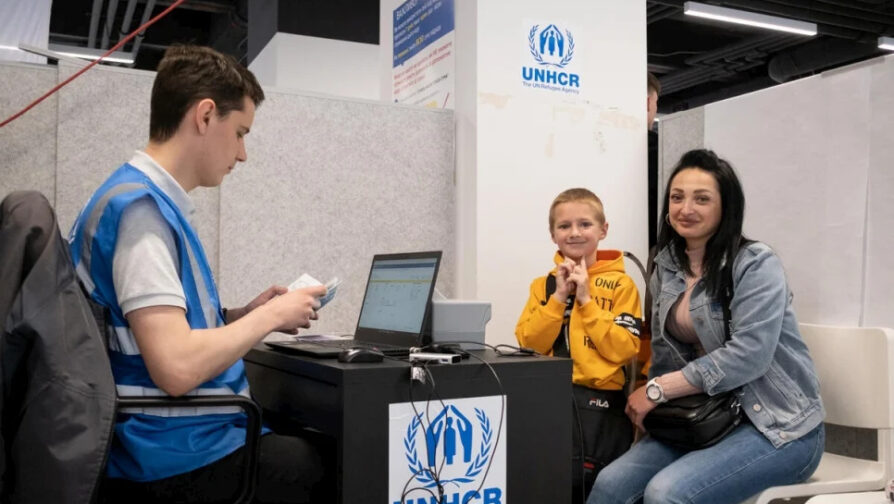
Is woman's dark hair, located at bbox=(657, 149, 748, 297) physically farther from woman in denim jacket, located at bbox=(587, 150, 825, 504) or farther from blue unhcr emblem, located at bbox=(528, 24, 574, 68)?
blue unhcr emblem, located at bbox=(528, 24, 574, 68)

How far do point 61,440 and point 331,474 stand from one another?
0.49 meters

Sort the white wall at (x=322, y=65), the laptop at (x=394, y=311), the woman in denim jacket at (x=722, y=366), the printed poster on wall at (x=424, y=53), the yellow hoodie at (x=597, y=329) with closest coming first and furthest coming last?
the laptop at (x=394, y=311), the woman in denim jacket at (x=722, y=366), the yellow hoodie at (x=597, y=329), the printed poster on wall at (x=424, y=53), the white wall at (x=322, y=65)

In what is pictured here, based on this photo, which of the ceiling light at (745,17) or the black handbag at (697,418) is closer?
the black handbag at (697,418)

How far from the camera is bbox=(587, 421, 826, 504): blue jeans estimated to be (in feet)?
5.87

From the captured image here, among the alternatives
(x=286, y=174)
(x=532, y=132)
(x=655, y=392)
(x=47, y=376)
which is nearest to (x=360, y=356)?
(x=47, y=376)

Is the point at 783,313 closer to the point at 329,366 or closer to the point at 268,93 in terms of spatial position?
the point at 329,366

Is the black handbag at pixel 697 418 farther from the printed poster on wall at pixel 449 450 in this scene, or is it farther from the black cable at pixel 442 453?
the black cable at pixel 442 453

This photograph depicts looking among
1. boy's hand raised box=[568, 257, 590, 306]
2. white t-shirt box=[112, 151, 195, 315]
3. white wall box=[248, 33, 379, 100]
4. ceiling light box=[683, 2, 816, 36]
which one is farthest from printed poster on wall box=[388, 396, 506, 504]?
ceiling light box=[683, 2, 816, 36]

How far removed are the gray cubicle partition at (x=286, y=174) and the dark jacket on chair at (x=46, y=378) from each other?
130 centimetres

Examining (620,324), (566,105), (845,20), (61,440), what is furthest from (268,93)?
(845,20)

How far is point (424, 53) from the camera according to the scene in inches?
132

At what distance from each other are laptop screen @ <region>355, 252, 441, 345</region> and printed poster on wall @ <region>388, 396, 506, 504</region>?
0.25m

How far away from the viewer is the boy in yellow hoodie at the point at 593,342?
6.92ft

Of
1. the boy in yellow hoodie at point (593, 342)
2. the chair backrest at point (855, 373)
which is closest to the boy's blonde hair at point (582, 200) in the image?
the boy in yellow hoodie at point (593, 342)
